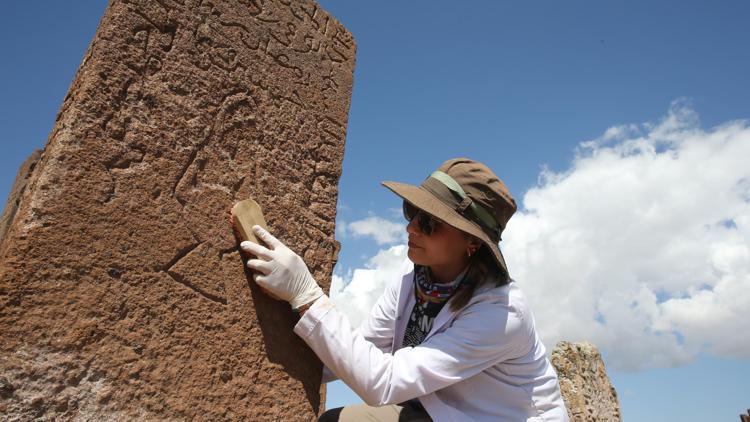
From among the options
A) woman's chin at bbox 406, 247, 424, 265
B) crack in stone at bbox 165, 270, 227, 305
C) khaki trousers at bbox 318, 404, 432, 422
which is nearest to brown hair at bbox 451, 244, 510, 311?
woman's chin at bbox 406, 247, 424, 265

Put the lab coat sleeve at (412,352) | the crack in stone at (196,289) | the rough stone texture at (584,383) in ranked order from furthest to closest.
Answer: the rough stone texture at (584,383) < the lab coat sleeve at (412,352) < the crack in stone at (196,289)

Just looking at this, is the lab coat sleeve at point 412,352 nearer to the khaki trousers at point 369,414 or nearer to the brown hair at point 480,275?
the brown hair at point 480,275

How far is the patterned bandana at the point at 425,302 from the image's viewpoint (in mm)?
2195

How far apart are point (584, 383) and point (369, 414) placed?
423 cm

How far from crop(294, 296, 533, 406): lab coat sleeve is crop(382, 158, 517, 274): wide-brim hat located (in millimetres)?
224

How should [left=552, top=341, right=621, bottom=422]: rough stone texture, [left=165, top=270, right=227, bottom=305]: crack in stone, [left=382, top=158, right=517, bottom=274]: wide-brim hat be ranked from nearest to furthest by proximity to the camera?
[left=165, top=270, right=227, bottom=305]: crack in stone, [left=382, top=158, right=517, bottom=274]: wide-brim hat, [left=552, top=341, right=621, bottom=422]: rough stone texture

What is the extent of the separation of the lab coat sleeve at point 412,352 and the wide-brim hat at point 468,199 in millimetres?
224

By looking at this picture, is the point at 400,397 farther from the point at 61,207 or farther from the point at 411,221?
the point at 61,207

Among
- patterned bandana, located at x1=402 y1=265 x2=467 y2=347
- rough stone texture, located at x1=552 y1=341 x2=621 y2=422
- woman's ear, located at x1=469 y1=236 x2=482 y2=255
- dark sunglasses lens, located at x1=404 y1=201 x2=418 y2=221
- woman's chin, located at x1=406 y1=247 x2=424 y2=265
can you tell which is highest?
rough stone texture, located at x1=552 y1=341 x2=621 y2=422

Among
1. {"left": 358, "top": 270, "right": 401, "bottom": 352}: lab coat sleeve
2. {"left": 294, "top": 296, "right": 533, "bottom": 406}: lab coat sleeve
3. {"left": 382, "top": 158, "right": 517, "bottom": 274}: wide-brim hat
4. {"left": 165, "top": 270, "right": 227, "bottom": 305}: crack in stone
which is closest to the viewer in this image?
{"left": 165, "top": 270, "right": 227, "bottom": 305}: crack in stone

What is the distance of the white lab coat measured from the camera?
6.01 ft

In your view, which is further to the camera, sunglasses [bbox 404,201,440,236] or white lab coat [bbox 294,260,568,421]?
sunglasses [bbox 404,201,440,236]

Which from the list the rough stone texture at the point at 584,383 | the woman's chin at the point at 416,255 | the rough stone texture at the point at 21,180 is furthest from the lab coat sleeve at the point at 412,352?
the rough stone texture at the point at 584,383

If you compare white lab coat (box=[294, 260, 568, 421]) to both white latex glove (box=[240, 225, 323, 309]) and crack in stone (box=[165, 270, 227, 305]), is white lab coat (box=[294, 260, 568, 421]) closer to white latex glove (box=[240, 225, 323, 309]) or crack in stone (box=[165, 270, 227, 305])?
white latex glove (box=[240, 225, 323, 309])
